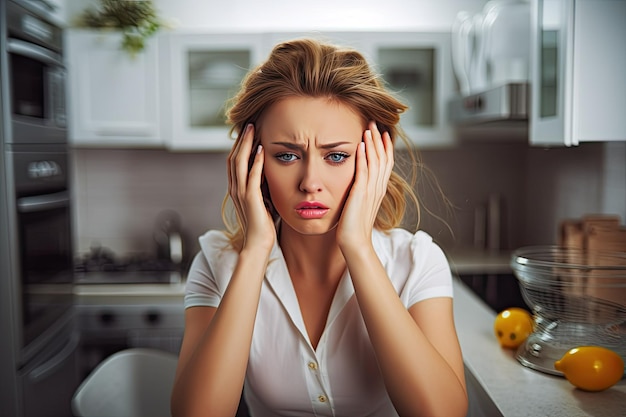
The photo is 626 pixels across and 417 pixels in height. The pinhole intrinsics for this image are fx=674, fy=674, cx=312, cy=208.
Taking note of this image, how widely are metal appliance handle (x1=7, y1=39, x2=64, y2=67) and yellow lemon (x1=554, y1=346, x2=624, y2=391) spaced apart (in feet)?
4.72

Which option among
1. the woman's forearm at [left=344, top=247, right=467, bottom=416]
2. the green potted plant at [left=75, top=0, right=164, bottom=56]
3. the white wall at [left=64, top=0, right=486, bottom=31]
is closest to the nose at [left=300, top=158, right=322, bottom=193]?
the woman's forearm at [left=344, top=247, right=467, bottom=416]

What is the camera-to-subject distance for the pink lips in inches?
35.4

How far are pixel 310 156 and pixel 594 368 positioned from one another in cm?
56

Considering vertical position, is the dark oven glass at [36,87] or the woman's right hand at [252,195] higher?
the dark oven glass at [36,87]

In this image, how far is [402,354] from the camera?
2.84 feet

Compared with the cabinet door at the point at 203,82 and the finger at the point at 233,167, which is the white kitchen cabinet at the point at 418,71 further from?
the finger at the point at 233,167

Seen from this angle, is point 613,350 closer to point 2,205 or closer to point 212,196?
point 2,205

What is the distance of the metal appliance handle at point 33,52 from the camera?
1666mm

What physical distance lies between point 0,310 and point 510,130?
5.84 feet

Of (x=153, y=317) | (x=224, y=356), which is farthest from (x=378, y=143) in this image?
(x=153, y=317)

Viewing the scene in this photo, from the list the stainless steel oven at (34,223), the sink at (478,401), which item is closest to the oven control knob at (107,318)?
the stainless steel oven at (34,223)

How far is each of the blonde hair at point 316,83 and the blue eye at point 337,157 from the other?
7cm

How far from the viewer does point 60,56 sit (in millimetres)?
2025

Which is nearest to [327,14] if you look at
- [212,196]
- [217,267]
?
[212,196]
